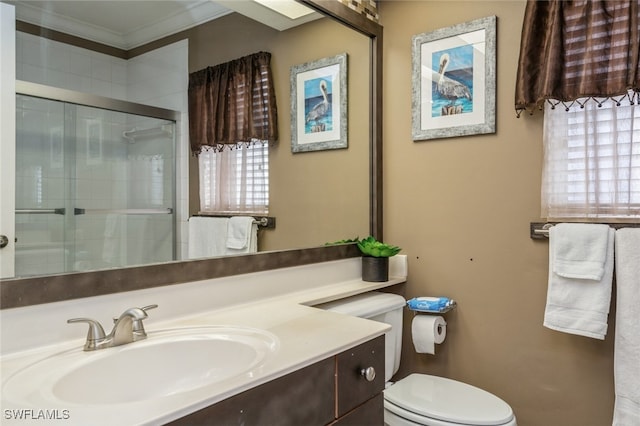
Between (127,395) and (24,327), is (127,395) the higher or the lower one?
the lower one

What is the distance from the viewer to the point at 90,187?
1.23m

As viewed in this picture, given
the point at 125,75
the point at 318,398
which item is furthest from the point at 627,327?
the point at 125,75

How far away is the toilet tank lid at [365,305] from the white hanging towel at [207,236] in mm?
457

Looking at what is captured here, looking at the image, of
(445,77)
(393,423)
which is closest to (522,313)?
(393,423)

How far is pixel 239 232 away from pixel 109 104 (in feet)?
2.01

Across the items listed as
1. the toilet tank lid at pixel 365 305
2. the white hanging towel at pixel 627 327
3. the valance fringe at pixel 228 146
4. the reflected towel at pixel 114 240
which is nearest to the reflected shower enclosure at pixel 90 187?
the reflected towel at pixel 114 240

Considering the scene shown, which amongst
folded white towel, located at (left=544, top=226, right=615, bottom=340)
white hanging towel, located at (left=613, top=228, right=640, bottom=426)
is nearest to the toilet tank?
folded white towel, located at (left=544, top=226, right=615, bottom=340)

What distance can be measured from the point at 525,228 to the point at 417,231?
484 millimetres

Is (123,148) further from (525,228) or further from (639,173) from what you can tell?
(639,173)

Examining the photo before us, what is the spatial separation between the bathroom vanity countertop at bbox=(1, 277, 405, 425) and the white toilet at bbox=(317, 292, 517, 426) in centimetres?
11

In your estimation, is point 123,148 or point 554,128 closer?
point 123,148

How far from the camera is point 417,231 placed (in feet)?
7.00

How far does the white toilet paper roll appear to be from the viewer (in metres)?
1.94

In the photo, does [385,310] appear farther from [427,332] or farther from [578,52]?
[578,52]
